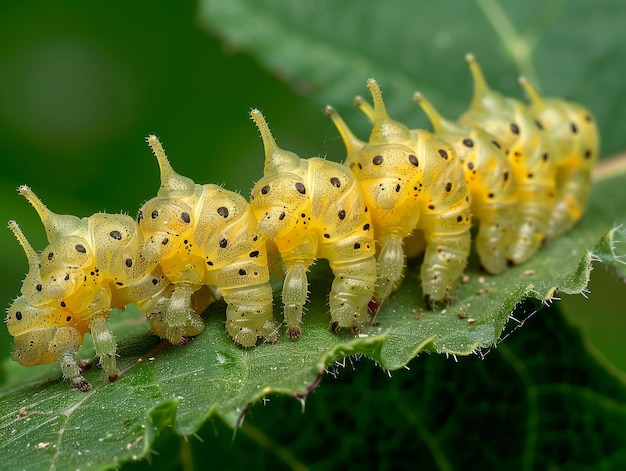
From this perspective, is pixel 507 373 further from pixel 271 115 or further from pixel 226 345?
pixel 271 115

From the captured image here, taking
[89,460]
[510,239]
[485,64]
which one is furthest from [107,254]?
[485,64]

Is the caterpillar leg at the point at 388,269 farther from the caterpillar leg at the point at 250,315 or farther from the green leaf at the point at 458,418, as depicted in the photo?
the caterpillar leg at the point at 250,315

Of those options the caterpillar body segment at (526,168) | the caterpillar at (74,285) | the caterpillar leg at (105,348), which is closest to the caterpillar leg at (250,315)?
the caterpillar at (74,285)

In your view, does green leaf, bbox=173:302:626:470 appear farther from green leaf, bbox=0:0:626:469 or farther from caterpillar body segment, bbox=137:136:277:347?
caterpillar body segment, bbox=137:136:277:347

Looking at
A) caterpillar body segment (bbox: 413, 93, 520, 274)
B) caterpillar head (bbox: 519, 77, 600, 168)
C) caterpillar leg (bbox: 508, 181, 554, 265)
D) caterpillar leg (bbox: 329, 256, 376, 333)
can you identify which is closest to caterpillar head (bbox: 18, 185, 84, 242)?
caterpillar leg (bbox: 329, 256, 376, 333)

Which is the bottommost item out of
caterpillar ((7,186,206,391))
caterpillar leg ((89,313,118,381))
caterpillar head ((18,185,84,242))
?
caterpillar leg ((89,313,118,381))

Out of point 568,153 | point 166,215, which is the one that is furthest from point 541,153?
point 166,215

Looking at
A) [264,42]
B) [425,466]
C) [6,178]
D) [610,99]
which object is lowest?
[425,466]
